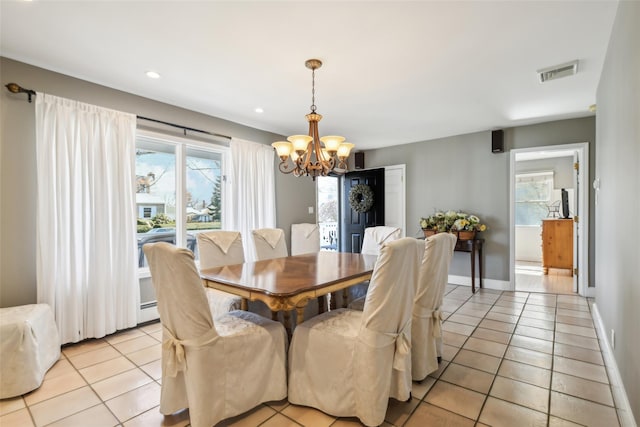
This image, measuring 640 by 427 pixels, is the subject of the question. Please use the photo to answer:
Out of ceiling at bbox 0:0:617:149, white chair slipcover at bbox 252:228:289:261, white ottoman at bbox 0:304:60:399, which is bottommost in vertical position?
white ottoman at bbox 0:304:60:399

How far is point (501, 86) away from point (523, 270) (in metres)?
4.44

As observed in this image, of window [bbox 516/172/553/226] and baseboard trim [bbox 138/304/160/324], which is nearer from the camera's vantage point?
baseboard trim [bbox 138/304/160/324]

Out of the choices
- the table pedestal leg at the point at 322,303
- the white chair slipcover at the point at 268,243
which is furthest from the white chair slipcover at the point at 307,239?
the table pedestal leg at the point at 322,303

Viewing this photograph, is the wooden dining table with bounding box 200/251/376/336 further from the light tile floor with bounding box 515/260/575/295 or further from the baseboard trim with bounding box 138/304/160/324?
the light tile floor with bounding box 515/260/575/295

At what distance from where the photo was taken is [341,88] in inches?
121

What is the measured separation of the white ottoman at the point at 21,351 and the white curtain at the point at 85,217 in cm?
41

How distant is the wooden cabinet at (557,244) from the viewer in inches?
221

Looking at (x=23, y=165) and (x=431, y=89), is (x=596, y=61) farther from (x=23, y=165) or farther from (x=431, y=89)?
(x=23, y=165)

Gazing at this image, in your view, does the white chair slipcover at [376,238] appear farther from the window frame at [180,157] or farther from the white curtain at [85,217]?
the white curtain at [85,217]

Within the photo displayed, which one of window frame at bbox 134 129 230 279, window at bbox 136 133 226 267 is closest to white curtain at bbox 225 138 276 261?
window at bbox 136 133 226 267

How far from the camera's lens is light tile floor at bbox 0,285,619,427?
69.3 inches

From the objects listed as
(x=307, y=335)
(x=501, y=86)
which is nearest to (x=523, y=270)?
(x=501, y=86)

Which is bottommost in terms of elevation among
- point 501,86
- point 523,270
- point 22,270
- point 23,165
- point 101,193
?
point 523,270

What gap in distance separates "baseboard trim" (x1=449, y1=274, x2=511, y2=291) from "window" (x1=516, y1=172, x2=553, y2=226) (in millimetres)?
3183
